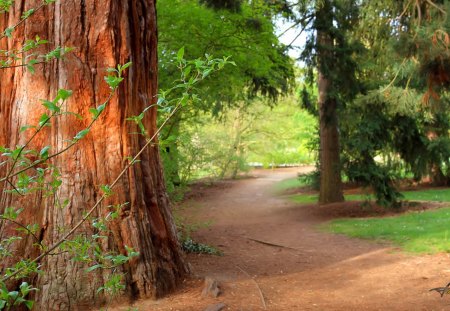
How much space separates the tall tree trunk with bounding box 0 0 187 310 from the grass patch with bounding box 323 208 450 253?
6.43m

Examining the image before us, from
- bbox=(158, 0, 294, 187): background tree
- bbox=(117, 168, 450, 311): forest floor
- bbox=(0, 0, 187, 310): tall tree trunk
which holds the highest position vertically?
bbox=(158, 0, 294, 187): background tree

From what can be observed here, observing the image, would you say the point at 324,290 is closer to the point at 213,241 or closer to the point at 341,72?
the point at 213,241

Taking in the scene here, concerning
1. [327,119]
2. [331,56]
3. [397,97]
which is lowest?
[327,119]

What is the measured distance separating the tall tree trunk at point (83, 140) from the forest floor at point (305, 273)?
2.37 feet

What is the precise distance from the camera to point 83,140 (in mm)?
5734

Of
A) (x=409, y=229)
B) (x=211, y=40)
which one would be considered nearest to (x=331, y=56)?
(x=409, y=229)

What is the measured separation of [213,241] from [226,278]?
4.44 meters

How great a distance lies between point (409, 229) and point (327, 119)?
6.81 meters

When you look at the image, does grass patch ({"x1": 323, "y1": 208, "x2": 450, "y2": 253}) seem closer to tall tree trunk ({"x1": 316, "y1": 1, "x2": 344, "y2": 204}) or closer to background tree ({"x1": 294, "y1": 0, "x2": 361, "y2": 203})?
tall tree trunk ({"x1": 316, "y1": 1, "x2": 344, "y2": 204})

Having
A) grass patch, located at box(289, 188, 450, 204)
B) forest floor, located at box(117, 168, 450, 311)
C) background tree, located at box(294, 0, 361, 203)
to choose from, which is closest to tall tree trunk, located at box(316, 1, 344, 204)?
background tree, located at box(294, 0, 361, 203)

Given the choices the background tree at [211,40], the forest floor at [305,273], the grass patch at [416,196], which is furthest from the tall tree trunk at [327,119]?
the background tree at [211,40]

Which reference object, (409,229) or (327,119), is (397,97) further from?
(409,229)

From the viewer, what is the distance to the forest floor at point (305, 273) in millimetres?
6242

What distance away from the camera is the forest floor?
6.24 meters
